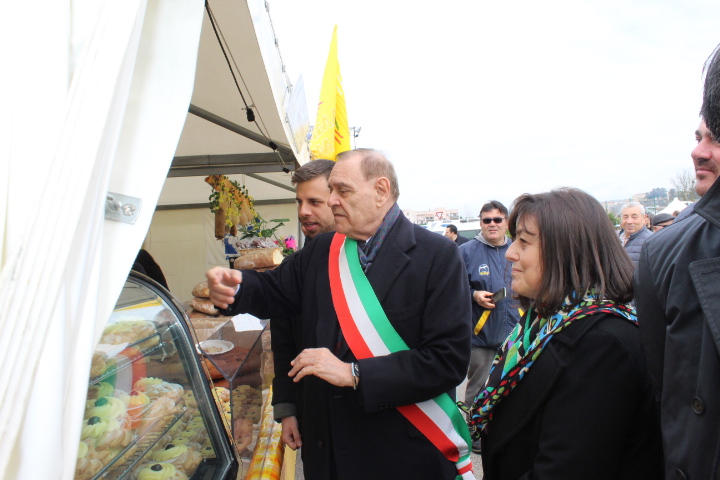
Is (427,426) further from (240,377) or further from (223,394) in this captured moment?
(223,394)

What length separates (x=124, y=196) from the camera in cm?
75

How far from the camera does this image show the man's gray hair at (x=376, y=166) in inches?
69.1

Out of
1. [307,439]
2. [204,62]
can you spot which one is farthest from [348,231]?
[204,62]

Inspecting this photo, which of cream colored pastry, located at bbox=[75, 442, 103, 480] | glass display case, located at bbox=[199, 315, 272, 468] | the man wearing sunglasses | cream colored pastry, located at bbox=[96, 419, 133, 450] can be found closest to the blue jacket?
the man wearing sunglasses

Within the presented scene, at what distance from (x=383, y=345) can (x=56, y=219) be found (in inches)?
48.9

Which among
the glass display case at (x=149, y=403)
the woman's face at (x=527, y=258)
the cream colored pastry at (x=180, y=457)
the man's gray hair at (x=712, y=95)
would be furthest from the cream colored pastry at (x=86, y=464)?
the man's gray hair at (x=712, y=95)

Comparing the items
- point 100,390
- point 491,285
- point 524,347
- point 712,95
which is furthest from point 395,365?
point 491,285

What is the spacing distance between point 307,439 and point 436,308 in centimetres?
73

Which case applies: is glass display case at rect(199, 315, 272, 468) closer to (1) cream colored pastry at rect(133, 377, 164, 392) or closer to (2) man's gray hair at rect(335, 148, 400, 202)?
(1) cream colored pastry at rect(133, 377, 164, 392)

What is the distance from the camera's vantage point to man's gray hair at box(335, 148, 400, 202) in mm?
1755

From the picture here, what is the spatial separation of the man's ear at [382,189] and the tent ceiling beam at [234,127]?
2.72 meters

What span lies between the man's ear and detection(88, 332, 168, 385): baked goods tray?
0.93 metres

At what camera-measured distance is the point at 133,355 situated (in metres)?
1.23

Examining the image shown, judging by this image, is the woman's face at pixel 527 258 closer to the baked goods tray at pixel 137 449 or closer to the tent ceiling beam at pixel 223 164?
the baked goods tray at pixel 137 449
